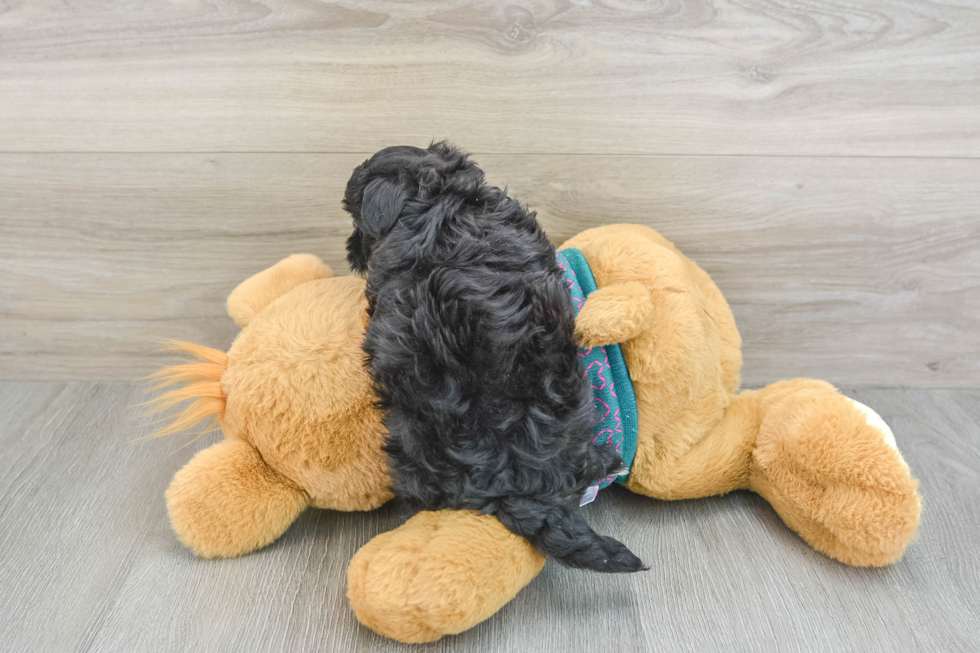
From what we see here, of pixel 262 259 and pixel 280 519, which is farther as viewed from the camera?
pixel 262 259

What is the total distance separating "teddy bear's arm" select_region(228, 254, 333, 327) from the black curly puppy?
174 mm

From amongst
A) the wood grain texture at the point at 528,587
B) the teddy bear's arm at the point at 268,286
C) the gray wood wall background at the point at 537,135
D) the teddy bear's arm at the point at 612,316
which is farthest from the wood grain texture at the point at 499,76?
the wood grain texture at the point at 528,587

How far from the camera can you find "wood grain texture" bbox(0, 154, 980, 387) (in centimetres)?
80

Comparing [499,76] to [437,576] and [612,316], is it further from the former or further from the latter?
[437,576]

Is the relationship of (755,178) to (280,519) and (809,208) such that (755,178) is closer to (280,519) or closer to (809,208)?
(809,208)

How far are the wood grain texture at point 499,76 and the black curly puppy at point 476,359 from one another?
0.76 ft

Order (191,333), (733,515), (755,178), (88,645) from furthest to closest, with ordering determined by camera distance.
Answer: (191,333) → (755,178) → (733,515) → (88,645)

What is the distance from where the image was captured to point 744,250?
33.0 inches

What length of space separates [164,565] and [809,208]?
84 cm

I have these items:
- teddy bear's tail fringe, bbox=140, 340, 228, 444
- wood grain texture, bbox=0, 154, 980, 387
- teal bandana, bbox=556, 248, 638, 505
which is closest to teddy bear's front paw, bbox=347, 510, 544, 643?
teal bandana, bbox=556, 248, 638, 505

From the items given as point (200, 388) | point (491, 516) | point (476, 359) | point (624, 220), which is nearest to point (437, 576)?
point (491, 516)

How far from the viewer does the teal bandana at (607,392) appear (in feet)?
1.99

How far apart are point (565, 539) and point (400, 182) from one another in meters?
0.34

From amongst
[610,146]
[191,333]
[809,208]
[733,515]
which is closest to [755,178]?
[809,208]
